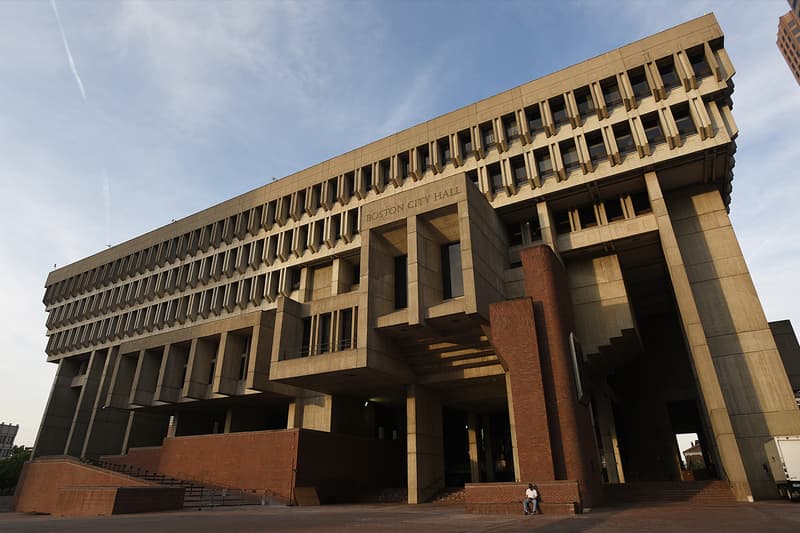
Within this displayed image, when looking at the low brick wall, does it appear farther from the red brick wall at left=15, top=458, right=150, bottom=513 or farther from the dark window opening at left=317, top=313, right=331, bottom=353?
the red brick wall at left=15, top=458, right=150, bottom=513

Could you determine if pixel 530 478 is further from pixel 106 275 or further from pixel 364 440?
pixel 106 275

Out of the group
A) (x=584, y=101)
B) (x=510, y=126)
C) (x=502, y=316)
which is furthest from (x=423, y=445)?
(x=584, y=101)

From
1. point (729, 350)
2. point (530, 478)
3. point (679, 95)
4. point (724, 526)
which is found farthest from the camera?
point (679, 95)

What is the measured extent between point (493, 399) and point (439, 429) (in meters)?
4.91

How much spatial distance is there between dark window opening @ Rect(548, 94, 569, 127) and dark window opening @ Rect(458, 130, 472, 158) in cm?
674

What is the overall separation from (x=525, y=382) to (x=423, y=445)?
42.0 feet

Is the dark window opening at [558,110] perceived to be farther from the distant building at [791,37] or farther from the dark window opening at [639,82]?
the distant building at [791,37]

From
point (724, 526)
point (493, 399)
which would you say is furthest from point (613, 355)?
point (724, 526)

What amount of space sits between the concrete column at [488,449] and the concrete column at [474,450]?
5.47ft

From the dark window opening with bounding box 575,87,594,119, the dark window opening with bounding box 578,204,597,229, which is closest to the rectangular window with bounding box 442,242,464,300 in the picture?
the dark window opening with bounding box 578,204,597,229

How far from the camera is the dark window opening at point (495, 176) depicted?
121 ft

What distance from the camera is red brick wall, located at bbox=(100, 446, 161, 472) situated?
3805 centimetres

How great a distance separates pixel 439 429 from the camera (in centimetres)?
3544

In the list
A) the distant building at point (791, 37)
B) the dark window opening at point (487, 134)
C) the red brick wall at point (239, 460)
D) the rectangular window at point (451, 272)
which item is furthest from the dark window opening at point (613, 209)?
the distant building at point (791, 37)
